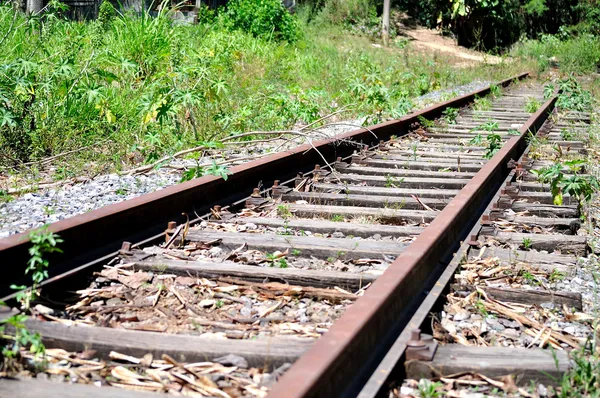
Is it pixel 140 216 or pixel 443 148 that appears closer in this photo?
pixel 140 216

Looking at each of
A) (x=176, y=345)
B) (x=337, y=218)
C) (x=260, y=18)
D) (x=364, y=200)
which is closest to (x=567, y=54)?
(x=260, y=18)

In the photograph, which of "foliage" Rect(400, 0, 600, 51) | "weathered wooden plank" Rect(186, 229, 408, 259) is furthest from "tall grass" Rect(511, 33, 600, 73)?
"weathered wooden plank" Rect(186, 229, 408, 259)

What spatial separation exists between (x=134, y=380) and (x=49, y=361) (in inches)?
12.9

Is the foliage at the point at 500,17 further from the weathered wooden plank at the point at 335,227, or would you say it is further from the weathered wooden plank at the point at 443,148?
the weathered wooden plank at the point at 335,227

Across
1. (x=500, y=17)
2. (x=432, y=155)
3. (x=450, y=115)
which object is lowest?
(x=432, y=155)

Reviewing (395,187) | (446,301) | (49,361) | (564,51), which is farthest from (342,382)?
(564,51)

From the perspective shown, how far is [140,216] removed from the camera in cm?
416

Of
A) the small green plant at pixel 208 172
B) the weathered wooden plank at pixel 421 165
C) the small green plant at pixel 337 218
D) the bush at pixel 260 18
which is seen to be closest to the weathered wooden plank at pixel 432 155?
the weathered wooden plank at pixel 421 165

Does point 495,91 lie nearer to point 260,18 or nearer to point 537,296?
point 260,18

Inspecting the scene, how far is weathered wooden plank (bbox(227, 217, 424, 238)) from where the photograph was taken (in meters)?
4.39

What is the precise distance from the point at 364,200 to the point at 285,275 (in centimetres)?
194

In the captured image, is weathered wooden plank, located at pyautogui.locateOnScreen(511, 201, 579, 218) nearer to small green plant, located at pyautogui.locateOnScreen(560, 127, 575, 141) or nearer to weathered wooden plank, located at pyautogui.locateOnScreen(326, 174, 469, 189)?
weathered wooden plank, located at pyautogui.locateOnScreen(326, 174, 469, 189)

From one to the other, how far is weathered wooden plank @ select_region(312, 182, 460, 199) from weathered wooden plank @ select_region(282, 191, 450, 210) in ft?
0.30

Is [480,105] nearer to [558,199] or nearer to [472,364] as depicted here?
[558,199]
